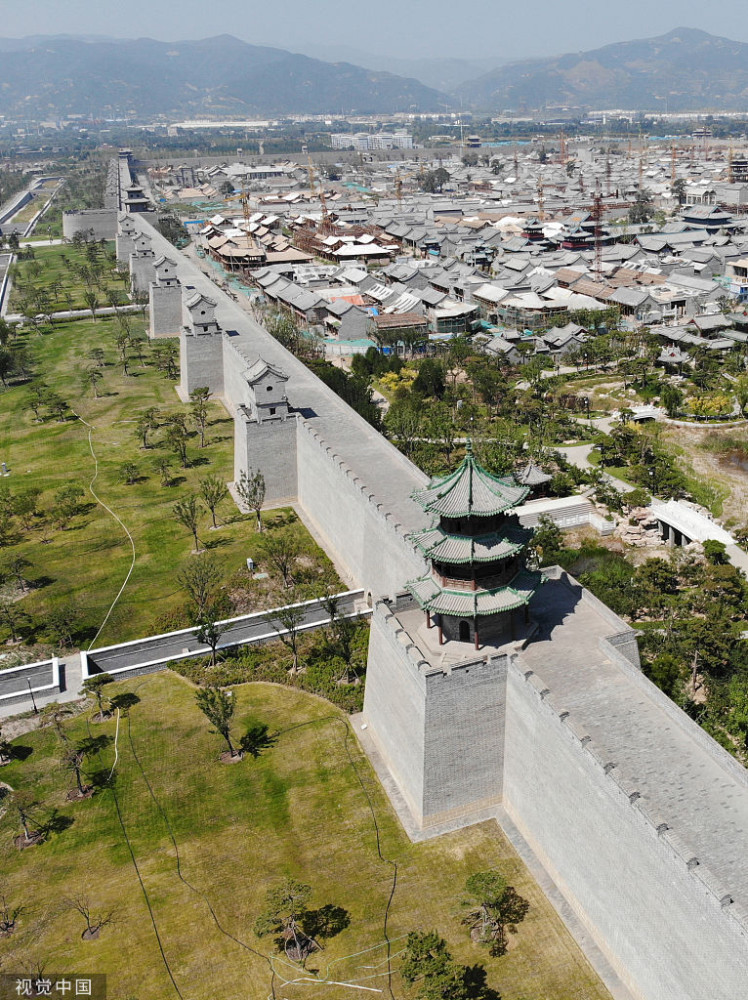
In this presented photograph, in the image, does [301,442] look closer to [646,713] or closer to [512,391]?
[512,391]

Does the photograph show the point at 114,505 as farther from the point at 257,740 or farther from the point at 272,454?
the point at 257,740

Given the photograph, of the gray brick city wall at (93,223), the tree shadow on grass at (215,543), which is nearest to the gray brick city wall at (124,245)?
the gray brick city wall at (93,223)

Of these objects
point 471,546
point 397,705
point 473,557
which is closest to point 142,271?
point 397,705

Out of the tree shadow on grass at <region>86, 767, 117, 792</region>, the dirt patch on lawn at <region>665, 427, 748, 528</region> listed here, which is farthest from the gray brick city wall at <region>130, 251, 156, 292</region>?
the tree shadow on grass at <region>86, 767, 117, 792</region>

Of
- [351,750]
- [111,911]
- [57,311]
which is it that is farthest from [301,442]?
[57,311]

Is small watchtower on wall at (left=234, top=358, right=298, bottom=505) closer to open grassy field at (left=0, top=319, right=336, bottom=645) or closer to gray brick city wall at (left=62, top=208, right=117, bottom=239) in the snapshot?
open grassy field at (left=0, top=319, right=336, bottom=645)
